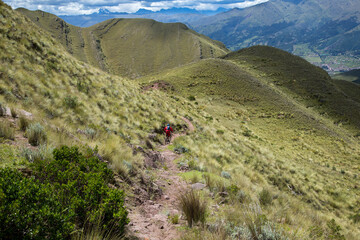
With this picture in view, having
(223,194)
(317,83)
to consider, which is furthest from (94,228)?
(317,83)

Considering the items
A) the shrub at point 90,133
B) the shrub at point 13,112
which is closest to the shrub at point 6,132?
the shrub at point 13,112

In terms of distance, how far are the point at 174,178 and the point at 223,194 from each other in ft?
6.72

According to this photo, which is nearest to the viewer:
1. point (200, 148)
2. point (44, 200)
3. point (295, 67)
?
point (44, 200)

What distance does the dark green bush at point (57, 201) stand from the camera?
2.43 meters

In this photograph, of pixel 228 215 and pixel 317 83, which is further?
pixel 317 83

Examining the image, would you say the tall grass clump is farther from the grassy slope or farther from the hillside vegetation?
the grassy slope

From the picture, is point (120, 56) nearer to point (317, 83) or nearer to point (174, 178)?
point (317, 83)

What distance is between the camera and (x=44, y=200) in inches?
110

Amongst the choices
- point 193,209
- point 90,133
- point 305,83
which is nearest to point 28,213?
point 193,209

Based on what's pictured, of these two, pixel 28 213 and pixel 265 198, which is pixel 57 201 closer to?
pixel 28 213

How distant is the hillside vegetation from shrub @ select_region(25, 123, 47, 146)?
3 cm

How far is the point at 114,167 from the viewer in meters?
6.00

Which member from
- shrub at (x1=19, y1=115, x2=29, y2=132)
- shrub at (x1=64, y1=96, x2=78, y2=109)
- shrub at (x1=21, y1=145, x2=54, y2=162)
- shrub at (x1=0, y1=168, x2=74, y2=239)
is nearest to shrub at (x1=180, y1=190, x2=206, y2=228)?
shrub at (x1=0, y1=168, x2=74, y2=239)

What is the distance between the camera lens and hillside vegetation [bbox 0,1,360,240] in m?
3.26
